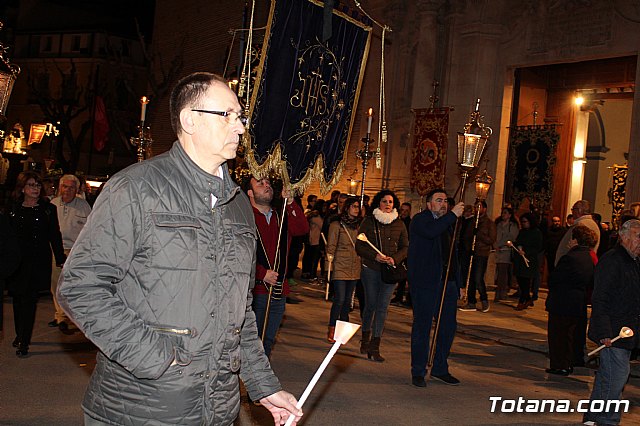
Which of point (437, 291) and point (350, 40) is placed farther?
point (437, 291)

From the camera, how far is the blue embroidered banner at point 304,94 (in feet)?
25.5

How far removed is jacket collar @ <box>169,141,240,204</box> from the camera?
3201 millimetres

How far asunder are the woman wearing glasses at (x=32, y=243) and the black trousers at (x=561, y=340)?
621 centimetres

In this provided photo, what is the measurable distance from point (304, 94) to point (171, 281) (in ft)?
17.3

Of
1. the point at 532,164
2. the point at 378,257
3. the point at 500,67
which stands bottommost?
the point at 378,257

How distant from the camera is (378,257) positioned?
411 inches

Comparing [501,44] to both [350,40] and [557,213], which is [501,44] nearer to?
[557,213]

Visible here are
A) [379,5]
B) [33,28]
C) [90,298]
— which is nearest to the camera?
[90,298]


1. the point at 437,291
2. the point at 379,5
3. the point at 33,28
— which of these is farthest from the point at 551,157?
the point at 33,28

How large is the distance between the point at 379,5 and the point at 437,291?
18.3m

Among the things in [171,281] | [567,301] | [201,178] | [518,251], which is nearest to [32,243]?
[567,301]

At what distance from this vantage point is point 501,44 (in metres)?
21.6

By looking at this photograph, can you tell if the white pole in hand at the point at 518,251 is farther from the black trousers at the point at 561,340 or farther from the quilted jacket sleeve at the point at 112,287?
the quilted jacket sleeve at the point at 112,287

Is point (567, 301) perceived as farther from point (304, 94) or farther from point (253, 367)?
point (253, 367)
